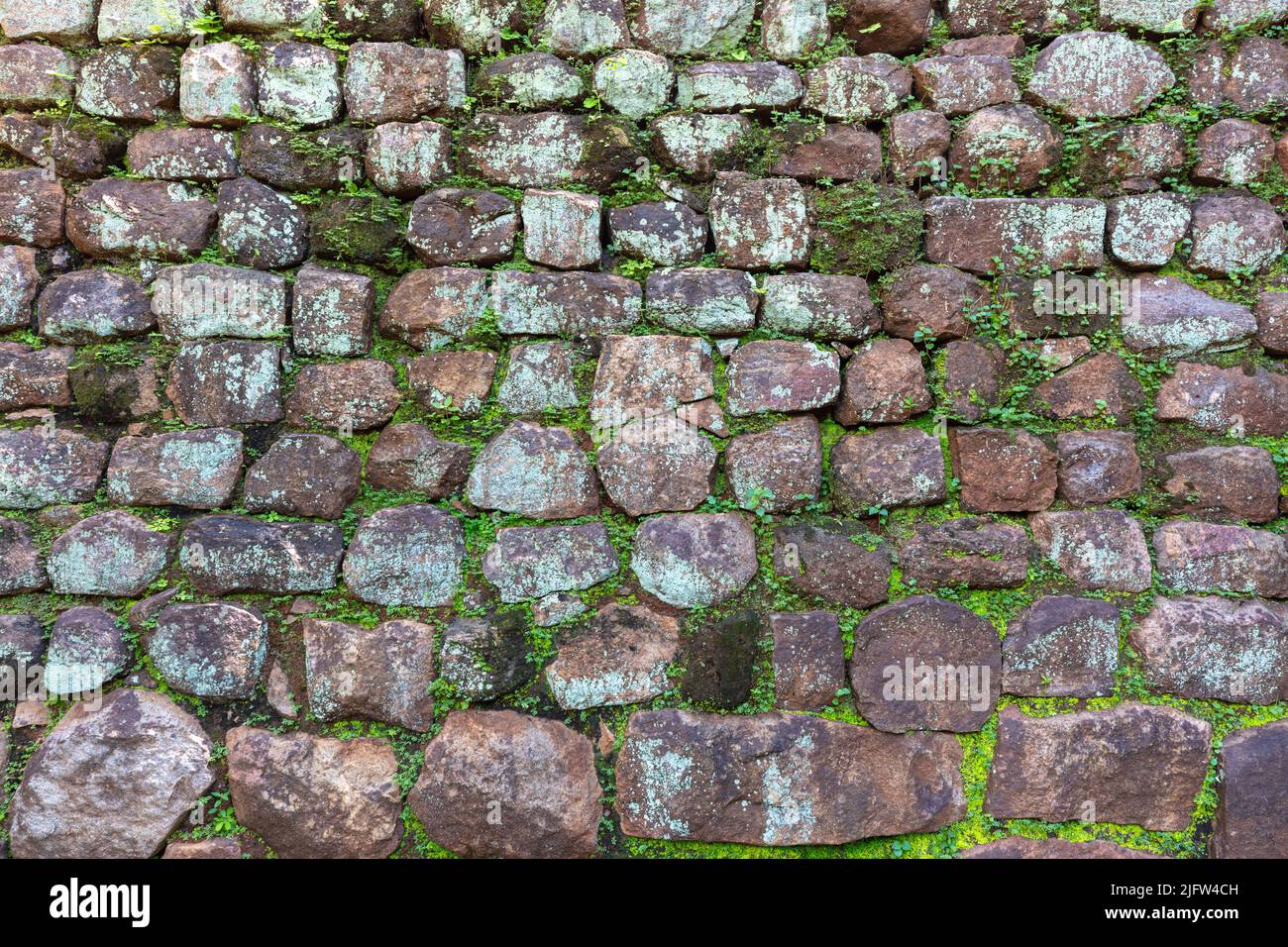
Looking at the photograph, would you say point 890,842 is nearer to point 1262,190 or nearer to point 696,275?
point 696,275

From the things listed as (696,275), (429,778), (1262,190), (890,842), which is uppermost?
(1262,190)

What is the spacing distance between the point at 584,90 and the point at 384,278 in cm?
102

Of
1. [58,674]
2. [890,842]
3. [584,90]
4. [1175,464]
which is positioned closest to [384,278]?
[584,90]

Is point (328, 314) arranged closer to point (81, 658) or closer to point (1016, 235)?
point (81, 658)

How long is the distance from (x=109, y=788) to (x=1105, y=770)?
3.36m

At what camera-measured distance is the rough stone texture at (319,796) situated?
2.56 m

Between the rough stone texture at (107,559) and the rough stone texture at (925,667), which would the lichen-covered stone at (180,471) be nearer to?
the rough stone texture at (107,559)

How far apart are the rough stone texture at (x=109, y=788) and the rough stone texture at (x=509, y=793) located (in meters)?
0.81

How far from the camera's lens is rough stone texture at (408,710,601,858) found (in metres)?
2.55

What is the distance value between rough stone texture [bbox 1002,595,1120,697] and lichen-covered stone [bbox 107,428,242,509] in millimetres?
2784

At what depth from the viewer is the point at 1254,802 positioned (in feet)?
8.38

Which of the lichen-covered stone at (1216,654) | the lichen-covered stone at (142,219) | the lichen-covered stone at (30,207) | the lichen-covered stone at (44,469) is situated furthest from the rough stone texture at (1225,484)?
the lichen-covered stone at (30,207)

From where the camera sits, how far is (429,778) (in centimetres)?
257

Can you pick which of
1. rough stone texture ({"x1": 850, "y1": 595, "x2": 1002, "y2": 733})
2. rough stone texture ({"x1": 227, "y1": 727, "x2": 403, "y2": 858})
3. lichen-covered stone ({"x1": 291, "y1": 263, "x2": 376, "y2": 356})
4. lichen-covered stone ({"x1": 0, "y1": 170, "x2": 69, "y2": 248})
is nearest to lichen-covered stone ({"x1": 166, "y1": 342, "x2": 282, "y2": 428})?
lichen-covered stone ({"x1": 291, "y1": 263, "x2": 376, "y2": 356})
